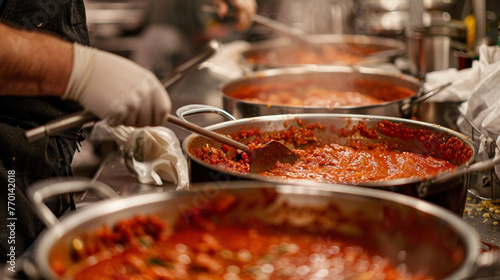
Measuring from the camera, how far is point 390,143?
6.54 ft

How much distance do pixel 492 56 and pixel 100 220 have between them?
177 cm

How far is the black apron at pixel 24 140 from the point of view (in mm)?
1815

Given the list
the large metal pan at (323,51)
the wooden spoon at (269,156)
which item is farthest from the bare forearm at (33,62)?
the large metal pan at (323,51)

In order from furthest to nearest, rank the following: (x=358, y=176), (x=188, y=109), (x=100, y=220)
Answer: (x=188, y=109), (x=358, y=176), (x=100, y=220)

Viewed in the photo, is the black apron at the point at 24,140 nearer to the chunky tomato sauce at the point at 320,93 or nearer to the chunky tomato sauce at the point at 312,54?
the chunky tomato sauce at the point at 320,93

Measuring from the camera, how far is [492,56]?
7.37 feet

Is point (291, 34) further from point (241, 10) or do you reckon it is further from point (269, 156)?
point (269, 156)

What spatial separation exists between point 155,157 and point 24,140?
473 millimetres

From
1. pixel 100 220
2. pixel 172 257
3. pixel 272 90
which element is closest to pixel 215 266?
pixel 172 257

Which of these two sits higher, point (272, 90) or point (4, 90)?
point (4, 90)

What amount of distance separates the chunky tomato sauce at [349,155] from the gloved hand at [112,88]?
35cm

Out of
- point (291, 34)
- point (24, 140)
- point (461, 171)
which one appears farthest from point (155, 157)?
point (291, 34)

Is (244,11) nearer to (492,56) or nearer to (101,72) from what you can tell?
(492,56)

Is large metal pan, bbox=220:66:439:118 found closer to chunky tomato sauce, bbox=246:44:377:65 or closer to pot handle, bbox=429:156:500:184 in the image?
chunky tomato sauce, bbox=246:44:377:65
